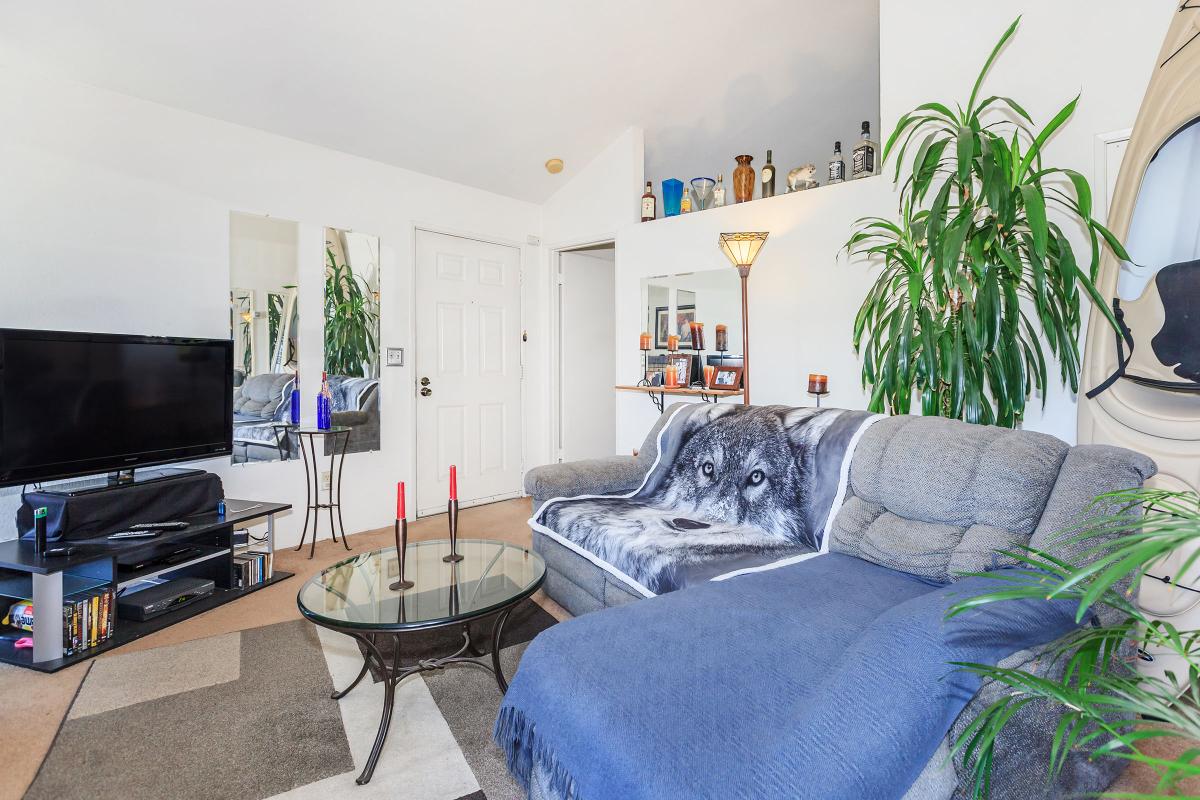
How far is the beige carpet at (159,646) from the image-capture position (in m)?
1.60

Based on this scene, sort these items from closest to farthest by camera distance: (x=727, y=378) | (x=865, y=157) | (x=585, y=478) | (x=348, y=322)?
1. (x=585, y=478)
2. (x=865, y=157)
3. (x=727, y=378)
4. (x=348, y=322)

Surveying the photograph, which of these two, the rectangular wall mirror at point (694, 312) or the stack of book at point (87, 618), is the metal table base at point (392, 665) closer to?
the stack of book at point (87, 618)

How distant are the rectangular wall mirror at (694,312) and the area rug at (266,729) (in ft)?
7.14

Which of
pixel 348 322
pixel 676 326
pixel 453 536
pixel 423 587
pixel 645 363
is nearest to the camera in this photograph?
pixel 423 587

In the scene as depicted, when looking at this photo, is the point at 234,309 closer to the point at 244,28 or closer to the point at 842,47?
the point at 244,28

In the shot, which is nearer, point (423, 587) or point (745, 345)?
point (423, 587)

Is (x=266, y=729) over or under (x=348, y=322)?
under

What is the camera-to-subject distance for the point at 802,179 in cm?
343

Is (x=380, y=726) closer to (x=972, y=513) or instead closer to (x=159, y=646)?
(x=159, y=646)

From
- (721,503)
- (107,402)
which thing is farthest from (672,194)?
(107,402)

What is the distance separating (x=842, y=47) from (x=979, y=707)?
363cm

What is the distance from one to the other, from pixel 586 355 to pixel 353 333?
207cm

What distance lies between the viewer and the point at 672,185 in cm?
411

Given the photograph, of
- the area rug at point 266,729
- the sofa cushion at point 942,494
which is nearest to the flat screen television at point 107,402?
the area rug at point 266,729
